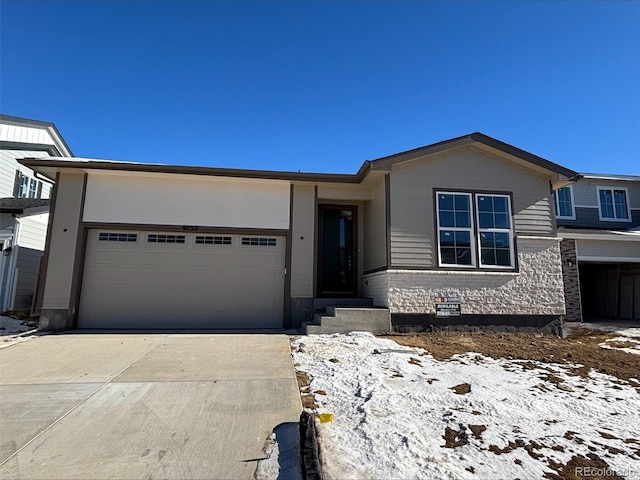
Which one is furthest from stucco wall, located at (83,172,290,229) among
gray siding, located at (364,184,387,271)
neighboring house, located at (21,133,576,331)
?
gray siding, located at (364,184,387,271)

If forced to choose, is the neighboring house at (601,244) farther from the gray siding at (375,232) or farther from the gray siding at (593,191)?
the gray siding at (375,232)

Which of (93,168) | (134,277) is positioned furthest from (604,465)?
(93,168)

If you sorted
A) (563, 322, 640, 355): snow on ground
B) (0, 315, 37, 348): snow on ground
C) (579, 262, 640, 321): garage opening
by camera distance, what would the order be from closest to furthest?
1. (563, 322, 640, 355): snow on ground
2. (0, 315, 37, 348): snow on ground
3. (579, 262, 640, 321): garage opening

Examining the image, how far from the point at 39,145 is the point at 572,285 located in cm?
2082

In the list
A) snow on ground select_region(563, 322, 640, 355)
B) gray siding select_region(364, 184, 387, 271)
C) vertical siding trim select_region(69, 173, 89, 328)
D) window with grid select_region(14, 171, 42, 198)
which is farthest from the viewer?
window with grid select_region(14, 171, 42, 198)

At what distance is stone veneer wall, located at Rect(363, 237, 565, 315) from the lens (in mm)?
7777

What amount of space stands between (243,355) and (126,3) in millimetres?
7698

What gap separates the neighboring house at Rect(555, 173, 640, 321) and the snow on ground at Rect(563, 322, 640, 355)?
3.38 ft

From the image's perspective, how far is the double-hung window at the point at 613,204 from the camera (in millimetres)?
14172

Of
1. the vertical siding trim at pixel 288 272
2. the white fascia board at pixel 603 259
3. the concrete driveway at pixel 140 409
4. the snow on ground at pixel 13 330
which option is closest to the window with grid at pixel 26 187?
the snow on ground at pixel 13 330

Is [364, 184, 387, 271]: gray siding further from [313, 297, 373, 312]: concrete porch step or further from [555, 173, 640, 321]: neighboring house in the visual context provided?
[555, 173, 640, 321]: neighboring house

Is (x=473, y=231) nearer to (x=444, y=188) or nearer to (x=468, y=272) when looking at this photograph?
(x=468, y=272)

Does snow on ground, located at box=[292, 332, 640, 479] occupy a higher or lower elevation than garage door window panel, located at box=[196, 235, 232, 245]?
lower

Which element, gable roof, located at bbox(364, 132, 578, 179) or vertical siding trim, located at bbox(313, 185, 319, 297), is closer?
gable roof, located at bbox(364, 132, 578, 179)
